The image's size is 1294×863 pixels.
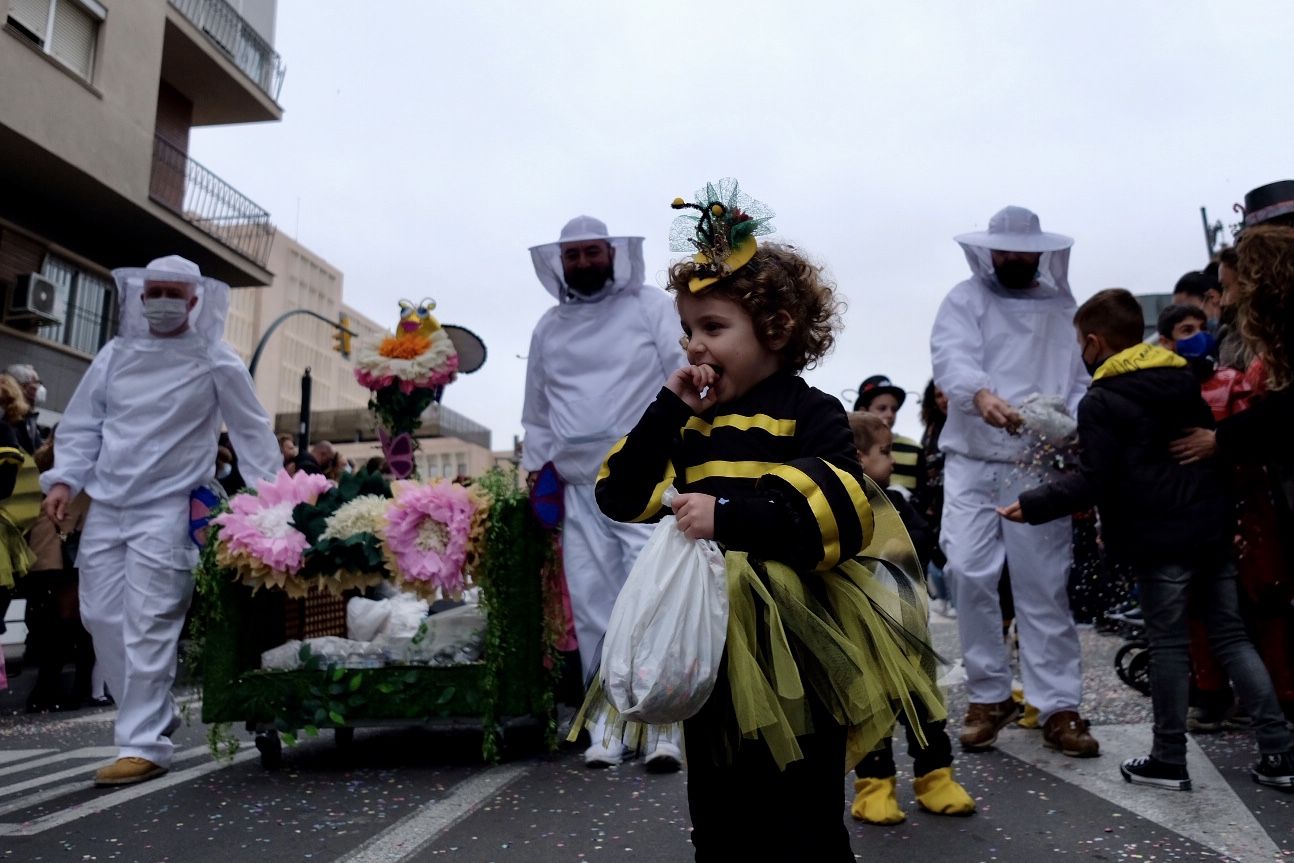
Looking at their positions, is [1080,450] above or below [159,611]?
above

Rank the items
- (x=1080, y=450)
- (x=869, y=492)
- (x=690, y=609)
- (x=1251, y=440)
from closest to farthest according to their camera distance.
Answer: (x=690, y=609) < (x=869, y=492) < (x=1251, y=440) < (x=1080, y=450)

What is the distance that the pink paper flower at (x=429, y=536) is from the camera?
4.87 m

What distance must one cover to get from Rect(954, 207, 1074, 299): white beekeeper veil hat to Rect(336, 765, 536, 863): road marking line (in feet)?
10.2

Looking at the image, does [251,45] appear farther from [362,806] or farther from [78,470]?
[362,806]

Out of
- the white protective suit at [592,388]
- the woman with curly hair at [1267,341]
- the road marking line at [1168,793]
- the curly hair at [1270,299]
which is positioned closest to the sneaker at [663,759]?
the white protective suit at [592,388]

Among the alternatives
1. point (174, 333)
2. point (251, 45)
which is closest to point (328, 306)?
point (251, 45)

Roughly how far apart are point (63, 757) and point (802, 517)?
4.95 meters

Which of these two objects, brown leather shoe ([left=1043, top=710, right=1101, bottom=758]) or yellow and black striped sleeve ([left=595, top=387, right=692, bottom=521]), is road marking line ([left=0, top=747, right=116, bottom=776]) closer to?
yellow and black striped sleeve ([left=595, top=387, right=692, bottom=521])

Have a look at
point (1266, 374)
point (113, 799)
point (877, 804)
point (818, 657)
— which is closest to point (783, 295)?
point (818, 657)

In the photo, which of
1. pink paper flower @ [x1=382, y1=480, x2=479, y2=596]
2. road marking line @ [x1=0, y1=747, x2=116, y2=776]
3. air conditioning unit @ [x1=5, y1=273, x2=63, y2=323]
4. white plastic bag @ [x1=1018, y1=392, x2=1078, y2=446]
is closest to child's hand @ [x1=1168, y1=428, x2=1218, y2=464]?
white plastic bag @ [x1=1018, y1=392, x2=1078, y2=446]

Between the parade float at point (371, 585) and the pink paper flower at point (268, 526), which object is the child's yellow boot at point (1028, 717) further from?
the pink paper flower at point (268, 526)

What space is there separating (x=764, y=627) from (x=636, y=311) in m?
3.37

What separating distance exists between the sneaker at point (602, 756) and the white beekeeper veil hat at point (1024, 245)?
9.09 ft

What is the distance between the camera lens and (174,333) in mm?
5523
